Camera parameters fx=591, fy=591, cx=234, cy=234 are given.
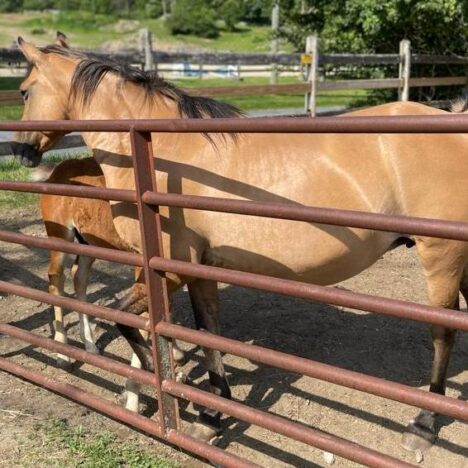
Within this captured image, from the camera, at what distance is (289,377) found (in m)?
3.71

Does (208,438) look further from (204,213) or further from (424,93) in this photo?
(424,93)

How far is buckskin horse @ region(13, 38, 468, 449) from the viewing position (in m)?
2.81

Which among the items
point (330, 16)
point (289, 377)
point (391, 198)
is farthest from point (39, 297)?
point (330, 16)

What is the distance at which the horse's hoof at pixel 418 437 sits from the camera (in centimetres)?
300

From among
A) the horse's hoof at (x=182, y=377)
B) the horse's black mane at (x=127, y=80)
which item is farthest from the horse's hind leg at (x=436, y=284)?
the horse's hoof at (x=182, y=377)

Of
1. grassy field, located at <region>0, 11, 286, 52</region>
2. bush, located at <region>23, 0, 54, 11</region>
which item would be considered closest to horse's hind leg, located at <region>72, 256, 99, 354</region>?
grassy field, located at <region>0, 11, 286, 52</region>

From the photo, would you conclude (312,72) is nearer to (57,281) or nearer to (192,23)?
(57,281)

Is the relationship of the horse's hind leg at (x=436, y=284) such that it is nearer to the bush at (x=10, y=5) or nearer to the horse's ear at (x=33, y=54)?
the horse's ear at (x=33, y=54)

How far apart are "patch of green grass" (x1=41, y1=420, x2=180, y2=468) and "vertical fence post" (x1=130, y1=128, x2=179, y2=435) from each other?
0.22 metres

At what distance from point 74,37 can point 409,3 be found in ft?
138

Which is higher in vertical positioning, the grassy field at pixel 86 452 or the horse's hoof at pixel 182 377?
the grassy field at pixel 86 452

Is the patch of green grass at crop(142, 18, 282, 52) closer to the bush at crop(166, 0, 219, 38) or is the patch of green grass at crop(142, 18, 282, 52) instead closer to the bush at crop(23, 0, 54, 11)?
the bush at crop(166, 0, 219, 38)

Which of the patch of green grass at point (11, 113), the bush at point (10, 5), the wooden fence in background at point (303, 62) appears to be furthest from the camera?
the bush at point (10, 5)

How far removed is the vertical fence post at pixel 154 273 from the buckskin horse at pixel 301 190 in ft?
1.05
